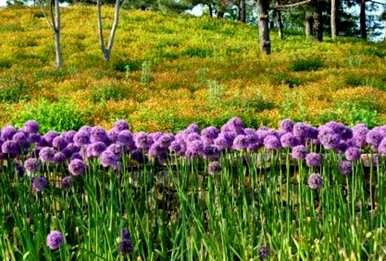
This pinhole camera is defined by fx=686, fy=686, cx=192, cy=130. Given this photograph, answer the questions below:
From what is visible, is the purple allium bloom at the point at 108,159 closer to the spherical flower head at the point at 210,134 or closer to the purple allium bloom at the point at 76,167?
the purple allium bloom at the point at 76,167

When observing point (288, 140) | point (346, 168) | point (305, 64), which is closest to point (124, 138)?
point (288, 140)

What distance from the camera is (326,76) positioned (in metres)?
16.7

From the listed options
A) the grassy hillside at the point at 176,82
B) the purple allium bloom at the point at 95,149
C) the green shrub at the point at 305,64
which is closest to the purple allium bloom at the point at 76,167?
the purple allium bloom at the point at 95,149

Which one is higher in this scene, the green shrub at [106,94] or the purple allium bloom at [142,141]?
the purple allium bloom at [142,141]

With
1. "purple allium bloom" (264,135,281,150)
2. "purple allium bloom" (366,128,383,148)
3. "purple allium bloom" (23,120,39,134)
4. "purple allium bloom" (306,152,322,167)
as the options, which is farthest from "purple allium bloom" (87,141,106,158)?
"purple allium bloom" (366,128,383,148)

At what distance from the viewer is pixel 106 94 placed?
45.9 feet

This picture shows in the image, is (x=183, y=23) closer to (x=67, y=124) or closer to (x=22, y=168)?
(x=67, y=124)

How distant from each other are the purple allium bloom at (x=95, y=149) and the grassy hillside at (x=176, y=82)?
465 cm

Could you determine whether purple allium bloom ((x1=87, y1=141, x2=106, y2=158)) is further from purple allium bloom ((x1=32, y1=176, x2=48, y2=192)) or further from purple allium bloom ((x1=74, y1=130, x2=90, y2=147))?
purple allium bloom ((x1=32, y1=176, x2=48, y2=192))

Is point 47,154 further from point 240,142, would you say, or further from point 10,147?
point 240,142

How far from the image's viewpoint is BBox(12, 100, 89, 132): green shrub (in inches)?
430

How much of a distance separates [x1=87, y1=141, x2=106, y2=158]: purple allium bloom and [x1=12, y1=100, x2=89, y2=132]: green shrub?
5232 millimetres

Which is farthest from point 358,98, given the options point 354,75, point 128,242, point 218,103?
point 128,242

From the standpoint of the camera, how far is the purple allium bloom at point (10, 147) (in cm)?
574
